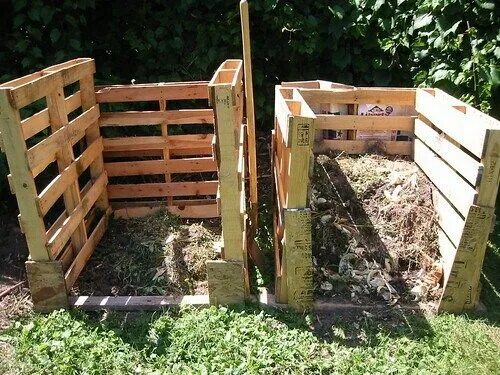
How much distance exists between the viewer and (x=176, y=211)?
5449 mm

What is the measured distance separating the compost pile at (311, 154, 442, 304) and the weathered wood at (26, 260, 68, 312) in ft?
6.43

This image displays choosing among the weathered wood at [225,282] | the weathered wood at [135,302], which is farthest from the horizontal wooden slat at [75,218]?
the weathered wood at [225,282]

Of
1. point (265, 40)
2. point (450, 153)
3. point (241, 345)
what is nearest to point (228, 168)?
point (241, 345)

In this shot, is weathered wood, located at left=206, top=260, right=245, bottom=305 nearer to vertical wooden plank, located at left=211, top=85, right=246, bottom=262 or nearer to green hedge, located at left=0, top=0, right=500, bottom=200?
vertical wooden plank, located at left=211, top=85, right=246, bottom=262

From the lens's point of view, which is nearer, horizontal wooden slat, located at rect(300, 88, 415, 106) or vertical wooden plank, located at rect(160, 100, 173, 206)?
→ horizontal wooden slat, located at rect(300, 88, 415, 106)

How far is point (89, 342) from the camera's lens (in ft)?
11.5

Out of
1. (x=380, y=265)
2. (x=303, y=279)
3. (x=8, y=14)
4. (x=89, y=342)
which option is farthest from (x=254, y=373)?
(x=8, y=14)

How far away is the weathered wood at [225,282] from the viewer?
3.76 metres

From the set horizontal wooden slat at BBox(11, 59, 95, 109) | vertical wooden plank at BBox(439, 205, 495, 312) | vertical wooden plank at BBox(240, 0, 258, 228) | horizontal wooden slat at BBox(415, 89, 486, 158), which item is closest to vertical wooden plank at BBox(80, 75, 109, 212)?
horizontal wooden slat at BBox(11, 59, 95, 109)

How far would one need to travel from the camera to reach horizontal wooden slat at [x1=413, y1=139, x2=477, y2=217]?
A: 356cm

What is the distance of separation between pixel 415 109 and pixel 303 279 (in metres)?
2.05

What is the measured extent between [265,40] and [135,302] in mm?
3271

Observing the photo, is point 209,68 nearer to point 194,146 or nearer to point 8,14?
point 194,146

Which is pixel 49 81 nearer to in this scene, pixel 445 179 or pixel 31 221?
pixel 31 221
